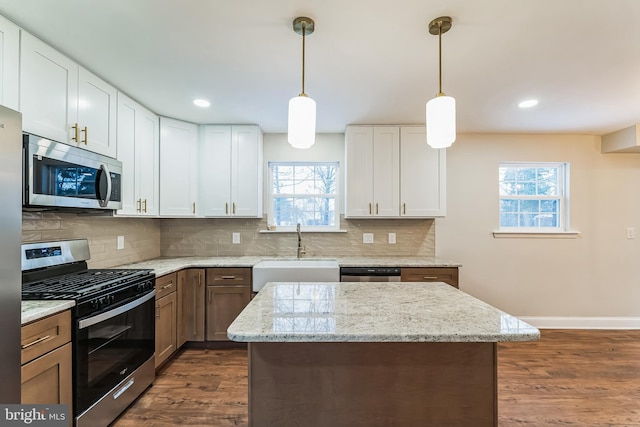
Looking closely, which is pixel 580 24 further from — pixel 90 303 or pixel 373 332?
pixel 90 303

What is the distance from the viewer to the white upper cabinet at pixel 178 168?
9.96 feet

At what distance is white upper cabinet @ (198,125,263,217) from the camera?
3.32 metres

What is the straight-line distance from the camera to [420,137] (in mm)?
3303

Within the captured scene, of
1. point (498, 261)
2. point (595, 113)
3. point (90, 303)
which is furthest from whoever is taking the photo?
point (498, 261)

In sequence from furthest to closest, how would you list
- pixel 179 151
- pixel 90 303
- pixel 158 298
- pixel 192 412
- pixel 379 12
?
pixel 179 151
pixel 158 298
pixel 192 412
pixel 90 303
pixel 379 12

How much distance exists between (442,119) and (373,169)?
6.20 feet

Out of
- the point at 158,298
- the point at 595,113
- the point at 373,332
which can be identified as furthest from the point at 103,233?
the point at 595,113

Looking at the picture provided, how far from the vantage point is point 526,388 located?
2342 mm

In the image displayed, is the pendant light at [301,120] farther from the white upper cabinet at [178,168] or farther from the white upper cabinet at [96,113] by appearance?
the white upper cabinet at [178,168]

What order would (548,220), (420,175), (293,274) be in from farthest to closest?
(548,220)
(420,175)
(293,274)

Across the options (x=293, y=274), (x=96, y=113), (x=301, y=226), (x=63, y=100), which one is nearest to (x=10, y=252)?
(x=63, y=100)

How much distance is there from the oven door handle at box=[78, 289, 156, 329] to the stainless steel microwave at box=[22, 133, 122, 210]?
67 centimetres

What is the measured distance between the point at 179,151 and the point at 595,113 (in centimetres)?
416

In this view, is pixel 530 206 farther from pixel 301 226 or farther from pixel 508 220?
pixel 301 226
